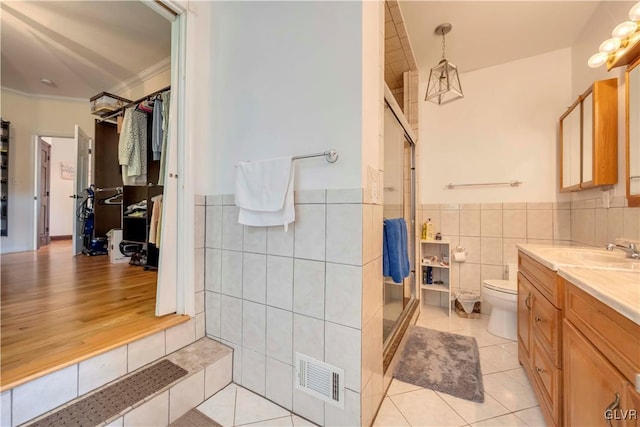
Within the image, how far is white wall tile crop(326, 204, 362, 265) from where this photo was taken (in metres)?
1.12

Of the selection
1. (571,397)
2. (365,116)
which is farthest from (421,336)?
→ (365,116)

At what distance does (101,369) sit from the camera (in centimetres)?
114

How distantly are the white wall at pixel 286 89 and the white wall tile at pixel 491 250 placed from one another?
2.20m

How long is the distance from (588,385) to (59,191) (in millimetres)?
8452

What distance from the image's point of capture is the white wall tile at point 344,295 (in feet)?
3.66

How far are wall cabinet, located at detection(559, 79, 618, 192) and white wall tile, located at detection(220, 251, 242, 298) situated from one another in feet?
8.04

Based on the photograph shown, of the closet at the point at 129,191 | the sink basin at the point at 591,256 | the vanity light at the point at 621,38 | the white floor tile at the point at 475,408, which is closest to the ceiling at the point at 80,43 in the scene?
the closet at the point at 129,191

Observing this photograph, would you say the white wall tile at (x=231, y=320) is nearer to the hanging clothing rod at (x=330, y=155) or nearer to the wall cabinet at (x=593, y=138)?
the hanging clothing rod at (x=330, y=155)

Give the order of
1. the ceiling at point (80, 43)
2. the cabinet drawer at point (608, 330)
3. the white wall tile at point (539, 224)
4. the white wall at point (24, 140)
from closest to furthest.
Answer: the cabinet drawer at point (608, 330), the ceiling at point (80, 43), the white wall tile at point (539, 224), the white wall at point (24, 140)

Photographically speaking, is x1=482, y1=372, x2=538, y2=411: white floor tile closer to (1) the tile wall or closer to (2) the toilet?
(2) the toilet

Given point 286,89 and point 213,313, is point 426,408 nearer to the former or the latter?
point 213,313

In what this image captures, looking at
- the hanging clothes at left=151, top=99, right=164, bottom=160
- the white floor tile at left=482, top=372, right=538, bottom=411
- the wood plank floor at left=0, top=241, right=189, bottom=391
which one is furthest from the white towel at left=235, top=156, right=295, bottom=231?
the hanging clothes at left=151, top=99, right=164, bottom=160

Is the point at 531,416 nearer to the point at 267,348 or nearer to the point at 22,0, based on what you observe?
the point at 267,348

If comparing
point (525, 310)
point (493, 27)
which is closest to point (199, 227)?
point (525, 310)
